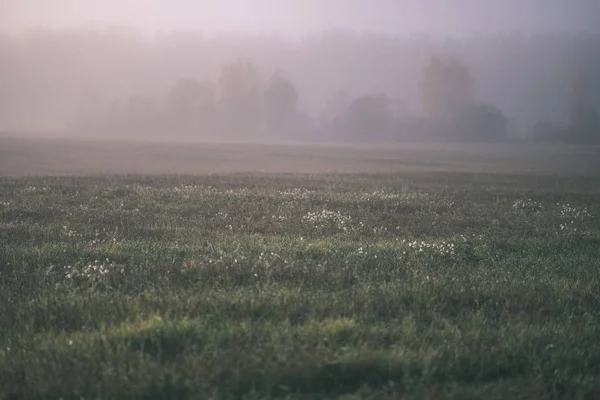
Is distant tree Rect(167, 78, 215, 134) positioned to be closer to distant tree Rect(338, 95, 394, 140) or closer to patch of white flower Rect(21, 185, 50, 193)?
distant tree Rect(338, 95, 394, 140)

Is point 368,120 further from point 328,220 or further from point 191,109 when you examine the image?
point 328,220

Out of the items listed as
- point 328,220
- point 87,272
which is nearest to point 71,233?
point 87,272

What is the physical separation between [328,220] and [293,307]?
8792mm

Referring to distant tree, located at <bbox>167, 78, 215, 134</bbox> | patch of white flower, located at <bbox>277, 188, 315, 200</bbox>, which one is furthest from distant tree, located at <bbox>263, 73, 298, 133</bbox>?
patch of white flower, located at <bbox>277, 188, 315, 200</bbox>

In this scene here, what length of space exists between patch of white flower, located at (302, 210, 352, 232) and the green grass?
0.33 feet

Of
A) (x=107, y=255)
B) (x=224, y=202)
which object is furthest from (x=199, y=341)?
(x=224, y=202)

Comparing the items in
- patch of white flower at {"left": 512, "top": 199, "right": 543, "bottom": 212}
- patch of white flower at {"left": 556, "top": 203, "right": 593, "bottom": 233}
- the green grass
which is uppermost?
patch of white flower at {"left": 512, "top": 199, "right": 543, "bottom": 212}

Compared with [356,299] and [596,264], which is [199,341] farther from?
[596,264]

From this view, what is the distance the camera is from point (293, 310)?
820 centimetres

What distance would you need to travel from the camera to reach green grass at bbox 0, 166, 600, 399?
6.34 meters

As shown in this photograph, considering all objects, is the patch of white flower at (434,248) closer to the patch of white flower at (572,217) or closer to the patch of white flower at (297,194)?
the patch of white flower at (572,217)

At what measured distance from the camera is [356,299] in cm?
871

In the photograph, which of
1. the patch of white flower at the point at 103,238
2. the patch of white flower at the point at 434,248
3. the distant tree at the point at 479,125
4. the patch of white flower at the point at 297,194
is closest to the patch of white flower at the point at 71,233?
the patch of white flower at the point at 103,238

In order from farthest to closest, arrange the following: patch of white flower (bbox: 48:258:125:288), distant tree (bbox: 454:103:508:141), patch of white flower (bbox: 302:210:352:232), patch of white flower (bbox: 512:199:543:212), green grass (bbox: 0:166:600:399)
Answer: distant tree (bbox: 454:103:508:141)
patch of white flower (bbox: 512:199:543:212)
patch of white flower (bbox: 302:210:352:232)
patch of white flower (bbox: 48:258:125:288)
green grass (bbox: 0:166:600:399)
